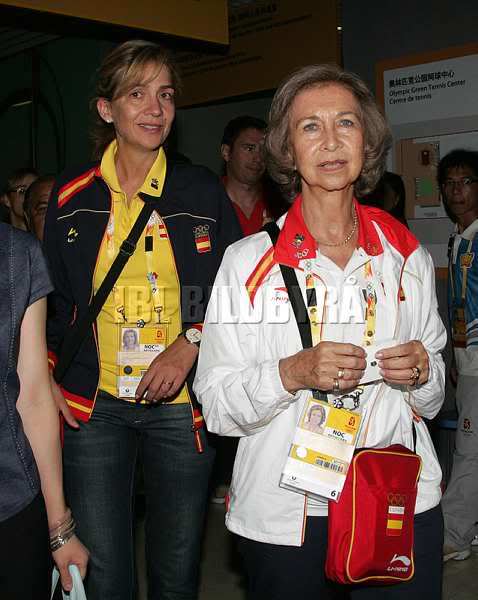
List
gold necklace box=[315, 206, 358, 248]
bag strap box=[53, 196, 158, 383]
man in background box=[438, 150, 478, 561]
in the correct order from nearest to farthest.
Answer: gold necklace box=[315, 206, 358, 248], bag strap box=[53, 196, 158, 383], man in background box=[438, 150, 478, 561]

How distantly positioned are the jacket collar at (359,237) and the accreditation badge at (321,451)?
0.38 m

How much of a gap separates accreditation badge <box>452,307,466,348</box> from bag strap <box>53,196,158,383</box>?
94.8 inches

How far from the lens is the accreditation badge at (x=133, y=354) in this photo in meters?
2.60

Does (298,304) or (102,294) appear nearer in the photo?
(298,304)

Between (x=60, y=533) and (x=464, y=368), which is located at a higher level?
(x=464, y=368)

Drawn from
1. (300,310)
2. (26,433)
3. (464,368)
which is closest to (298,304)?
(300,310)

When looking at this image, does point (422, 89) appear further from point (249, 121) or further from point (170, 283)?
point (170, 283)

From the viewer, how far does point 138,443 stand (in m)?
2.74

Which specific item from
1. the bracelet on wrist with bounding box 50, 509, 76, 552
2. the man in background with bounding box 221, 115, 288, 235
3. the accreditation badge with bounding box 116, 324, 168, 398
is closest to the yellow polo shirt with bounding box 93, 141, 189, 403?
the accreditation badge with bounding box 116, 324, 168, 398

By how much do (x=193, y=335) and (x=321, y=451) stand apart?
735 millimetres

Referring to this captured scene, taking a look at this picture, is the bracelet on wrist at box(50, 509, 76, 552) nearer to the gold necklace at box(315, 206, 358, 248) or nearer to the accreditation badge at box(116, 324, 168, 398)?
the accreditation badge at box(116, 324, 168, 398)

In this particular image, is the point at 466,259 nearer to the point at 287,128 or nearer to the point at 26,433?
the point at 287,128

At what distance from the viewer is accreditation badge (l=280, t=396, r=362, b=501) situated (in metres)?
1.99

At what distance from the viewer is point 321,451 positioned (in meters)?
2.00
